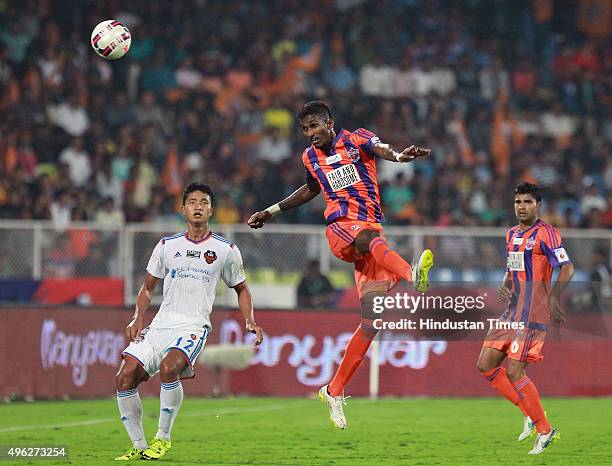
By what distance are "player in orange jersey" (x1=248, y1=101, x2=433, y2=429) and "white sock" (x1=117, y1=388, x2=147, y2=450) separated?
1683 mm

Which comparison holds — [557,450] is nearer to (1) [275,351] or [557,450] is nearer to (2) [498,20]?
(1) [275,351]

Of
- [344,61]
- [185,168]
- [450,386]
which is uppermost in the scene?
[344,61]

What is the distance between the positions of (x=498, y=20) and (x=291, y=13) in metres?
4.86

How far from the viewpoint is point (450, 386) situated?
1814 cm

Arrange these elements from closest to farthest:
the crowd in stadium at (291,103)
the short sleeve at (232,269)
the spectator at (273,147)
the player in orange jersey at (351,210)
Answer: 1. the short sleeve at (232,269)
2. the player in orange jersey at (351,210)
3. the crowd in stadium at (291,103)
4. the spectator at (273,147)

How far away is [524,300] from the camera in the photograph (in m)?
11.9

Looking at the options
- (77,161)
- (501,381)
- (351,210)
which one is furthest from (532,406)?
(77,161)

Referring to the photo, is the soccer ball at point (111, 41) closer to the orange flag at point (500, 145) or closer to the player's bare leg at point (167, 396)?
the player's bare leg at point (167, 396)

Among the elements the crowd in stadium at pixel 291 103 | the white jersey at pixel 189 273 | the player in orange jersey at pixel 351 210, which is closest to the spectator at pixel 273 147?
the crowd in stadium at pixel 291 103

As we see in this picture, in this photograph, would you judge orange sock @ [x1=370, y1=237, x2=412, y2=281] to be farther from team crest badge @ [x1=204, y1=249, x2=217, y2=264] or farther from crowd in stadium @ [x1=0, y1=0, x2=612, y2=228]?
crowd in stadium @ [x1=0, y1=0, x2=612, y2=228]

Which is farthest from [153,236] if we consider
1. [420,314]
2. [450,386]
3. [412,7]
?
[412,7]

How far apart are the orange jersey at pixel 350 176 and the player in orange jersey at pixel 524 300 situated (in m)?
1.65

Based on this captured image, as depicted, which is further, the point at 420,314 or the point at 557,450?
the point at 420,314

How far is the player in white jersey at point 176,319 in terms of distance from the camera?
10336 millimetres
